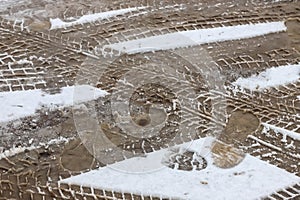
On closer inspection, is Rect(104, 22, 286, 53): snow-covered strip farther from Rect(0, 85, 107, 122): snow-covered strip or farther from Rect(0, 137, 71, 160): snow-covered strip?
Rect(0, 137, 71, 160): snow-covered strip

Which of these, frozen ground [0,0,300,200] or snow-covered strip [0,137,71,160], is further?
snow-covered strip [0,137,71,160]

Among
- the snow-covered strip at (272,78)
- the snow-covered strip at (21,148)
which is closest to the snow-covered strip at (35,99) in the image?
the snow-covered strip at (21,148)

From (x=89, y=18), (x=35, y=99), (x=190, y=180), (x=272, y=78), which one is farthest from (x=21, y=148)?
(x=272, y=78)

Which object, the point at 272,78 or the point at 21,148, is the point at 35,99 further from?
the point at 272,78

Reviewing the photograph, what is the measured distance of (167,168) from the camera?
489cm

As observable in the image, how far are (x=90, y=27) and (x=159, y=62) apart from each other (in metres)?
1.09

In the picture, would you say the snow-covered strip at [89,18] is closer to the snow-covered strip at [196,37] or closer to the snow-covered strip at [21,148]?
the snow-covered strip at [196,37]

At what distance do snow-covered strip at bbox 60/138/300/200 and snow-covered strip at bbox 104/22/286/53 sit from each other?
176 cm

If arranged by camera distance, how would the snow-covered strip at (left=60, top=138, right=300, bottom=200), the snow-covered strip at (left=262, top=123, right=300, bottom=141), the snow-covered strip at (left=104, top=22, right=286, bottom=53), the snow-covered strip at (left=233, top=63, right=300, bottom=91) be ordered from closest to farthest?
the snow-covered strip at (left=60, top=138, right=300, bottom=200)
the snow-covered strip at (left=262, top=123, right=300, bottom=141)
the snow-covered strip at (left=233, top=63, right=300, bottom=91)
the snow-covered strip at (left=104, top=22, right=286, bottom=53)

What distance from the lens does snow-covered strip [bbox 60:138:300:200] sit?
467 cm

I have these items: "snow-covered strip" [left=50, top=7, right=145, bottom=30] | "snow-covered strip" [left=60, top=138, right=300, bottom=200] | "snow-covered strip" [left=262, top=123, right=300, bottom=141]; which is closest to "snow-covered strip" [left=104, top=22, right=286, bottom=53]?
"snow-covered strip" [left=50, top=7, right=145, bottom=30]

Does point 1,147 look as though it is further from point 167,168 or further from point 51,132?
point 167,168

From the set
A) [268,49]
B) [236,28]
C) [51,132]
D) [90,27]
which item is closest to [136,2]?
[90,27]

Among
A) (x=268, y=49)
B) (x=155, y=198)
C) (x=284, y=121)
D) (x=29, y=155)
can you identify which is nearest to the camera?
(x=155, y=198)
